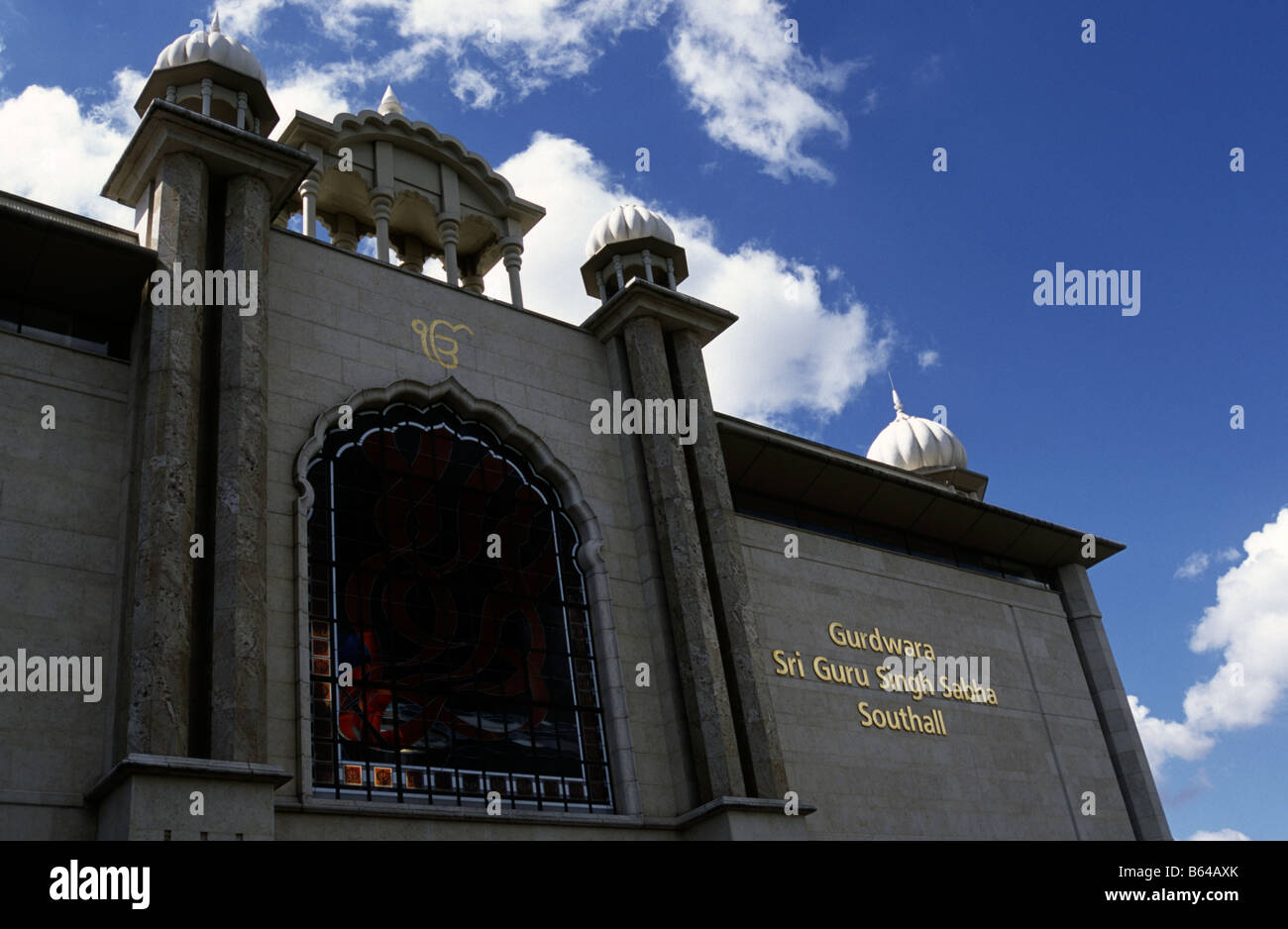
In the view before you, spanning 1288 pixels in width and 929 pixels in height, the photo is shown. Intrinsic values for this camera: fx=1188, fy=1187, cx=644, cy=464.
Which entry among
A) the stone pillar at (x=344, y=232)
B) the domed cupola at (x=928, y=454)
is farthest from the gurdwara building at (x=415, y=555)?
the domed cupola at (x=928, y=454)

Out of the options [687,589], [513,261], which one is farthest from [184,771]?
[513,261]

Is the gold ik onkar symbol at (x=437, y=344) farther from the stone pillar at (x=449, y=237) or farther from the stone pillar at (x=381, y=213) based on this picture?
the stone pillar at (x=449, y=237)

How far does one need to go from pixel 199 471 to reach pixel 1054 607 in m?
23.2

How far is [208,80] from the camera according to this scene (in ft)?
67.1

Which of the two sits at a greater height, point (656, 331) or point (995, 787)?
point (656, 331)

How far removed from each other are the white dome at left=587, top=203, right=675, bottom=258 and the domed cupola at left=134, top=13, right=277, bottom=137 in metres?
7.73

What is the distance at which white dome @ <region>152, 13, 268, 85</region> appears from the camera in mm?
20578

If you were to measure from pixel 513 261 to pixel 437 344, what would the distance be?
404 centimetres

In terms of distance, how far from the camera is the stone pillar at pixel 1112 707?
28812mm

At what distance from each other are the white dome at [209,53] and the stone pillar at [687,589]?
850cm
